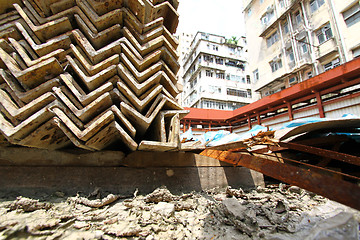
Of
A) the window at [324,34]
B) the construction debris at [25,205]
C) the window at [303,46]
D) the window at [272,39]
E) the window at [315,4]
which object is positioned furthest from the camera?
the window at [272,39]

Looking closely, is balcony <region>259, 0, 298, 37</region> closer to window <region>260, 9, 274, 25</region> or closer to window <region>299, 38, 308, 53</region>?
window <region>260, 9, 274, 25</region>

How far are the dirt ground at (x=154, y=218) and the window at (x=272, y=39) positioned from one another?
22385mm

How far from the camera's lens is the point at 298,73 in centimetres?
1698

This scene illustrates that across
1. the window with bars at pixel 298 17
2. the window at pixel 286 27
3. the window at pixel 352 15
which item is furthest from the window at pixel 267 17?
the window at pixel 352 15

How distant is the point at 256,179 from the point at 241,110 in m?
14.6

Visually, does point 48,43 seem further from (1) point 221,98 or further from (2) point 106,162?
(1) point 221,98

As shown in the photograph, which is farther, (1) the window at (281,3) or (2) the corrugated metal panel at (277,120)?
(1) the window at (281,3)

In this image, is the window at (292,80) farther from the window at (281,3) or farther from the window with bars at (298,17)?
the window at (281,3)

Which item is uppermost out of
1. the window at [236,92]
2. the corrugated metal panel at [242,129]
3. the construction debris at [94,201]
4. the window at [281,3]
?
the window at [281,3]

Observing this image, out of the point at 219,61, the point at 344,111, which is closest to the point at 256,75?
the point at 219,61

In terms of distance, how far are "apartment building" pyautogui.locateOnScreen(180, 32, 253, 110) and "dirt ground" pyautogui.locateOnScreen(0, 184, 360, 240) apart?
88.8ft

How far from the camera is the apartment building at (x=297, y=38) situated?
13.2 metres

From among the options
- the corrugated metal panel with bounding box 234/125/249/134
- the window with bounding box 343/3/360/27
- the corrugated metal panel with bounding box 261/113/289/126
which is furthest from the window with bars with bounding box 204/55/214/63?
the window with bounding box 343/3/360/27

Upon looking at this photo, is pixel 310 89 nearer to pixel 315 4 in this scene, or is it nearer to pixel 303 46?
pixel 303 46
